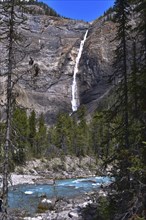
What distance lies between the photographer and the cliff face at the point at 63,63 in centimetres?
13738

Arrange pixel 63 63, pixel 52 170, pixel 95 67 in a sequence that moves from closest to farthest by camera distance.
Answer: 1. pixel 52 170
2. pixel 95 67
3. pixel 63 63

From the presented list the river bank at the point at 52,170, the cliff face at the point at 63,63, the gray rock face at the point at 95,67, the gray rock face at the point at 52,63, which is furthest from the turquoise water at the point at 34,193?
the gray rock face at the point at 95,67

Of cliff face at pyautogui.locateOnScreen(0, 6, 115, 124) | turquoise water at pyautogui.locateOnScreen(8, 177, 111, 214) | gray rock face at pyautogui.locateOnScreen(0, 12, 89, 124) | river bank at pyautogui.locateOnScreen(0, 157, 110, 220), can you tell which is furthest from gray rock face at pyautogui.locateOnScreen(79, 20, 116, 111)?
turquoise water at pyautogui.locateOnScreen(8, 177, 111, 214)

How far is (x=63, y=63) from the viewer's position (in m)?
156

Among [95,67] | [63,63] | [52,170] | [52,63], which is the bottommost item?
[52,170]

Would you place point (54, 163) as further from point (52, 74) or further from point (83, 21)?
point (83, 21)

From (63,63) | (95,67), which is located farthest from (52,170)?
(63,63)

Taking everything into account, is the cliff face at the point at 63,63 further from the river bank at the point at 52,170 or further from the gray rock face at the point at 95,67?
the river bank at the point at 52,170

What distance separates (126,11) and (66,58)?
461ft

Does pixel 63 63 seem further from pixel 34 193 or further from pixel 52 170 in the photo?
pixel 34 193

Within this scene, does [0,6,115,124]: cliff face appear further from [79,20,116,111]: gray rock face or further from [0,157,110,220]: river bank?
[0,157,110,220]: river bank

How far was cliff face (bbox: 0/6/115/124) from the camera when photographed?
137m

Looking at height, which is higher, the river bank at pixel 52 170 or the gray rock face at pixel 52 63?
the gray rock face at pixel 52 63

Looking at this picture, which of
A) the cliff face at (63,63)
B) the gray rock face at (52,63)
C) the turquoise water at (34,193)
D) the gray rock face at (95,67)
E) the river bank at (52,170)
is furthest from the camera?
the gray rock face at (95,67)
